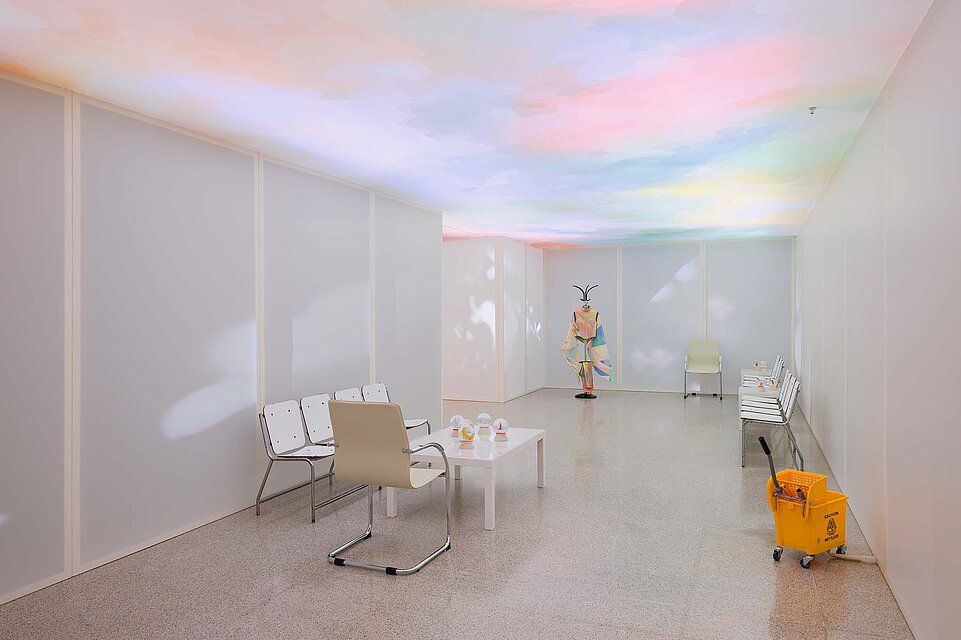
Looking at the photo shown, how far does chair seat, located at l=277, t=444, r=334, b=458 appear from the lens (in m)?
4.52

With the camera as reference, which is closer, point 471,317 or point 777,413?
point 777,413

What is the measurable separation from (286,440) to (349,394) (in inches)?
33.1

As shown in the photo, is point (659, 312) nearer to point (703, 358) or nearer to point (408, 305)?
point (703, 358)

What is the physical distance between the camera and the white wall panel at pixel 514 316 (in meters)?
10.1

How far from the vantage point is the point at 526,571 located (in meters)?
→ 3.56

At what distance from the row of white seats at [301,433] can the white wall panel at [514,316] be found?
15.6ft

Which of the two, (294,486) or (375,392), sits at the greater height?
(375,392)

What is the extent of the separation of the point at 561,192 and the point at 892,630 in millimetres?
4629

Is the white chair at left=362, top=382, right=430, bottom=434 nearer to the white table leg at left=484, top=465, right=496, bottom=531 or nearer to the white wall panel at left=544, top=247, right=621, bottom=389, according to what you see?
the white table leg at left=484, top=465, right=496, bottom=531

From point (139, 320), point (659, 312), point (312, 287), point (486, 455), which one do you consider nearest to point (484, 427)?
point (486, 455)

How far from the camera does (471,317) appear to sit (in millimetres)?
10117

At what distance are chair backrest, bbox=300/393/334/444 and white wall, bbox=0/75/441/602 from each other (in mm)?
203

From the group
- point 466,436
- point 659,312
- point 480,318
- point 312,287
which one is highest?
point 312,287

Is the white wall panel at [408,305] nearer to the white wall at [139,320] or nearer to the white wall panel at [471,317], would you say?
the white wall at [139,320]
